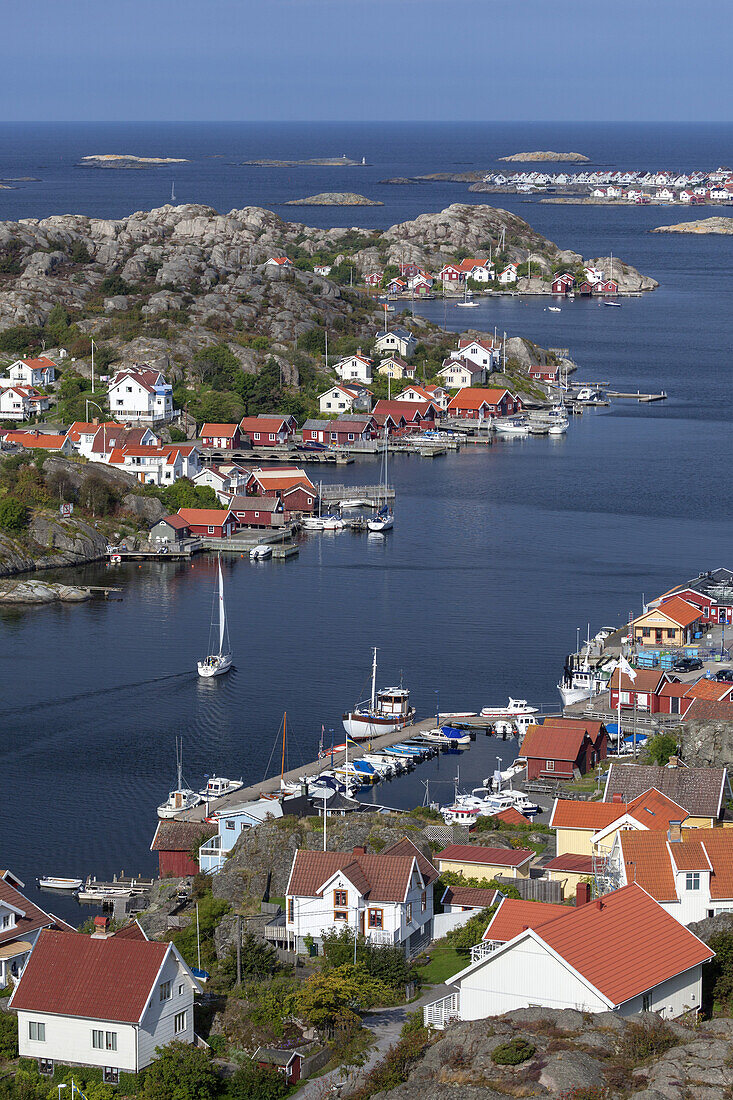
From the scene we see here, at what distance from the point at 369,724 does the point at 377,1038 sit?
54.9ft

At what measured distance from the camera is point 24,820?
30.3 m

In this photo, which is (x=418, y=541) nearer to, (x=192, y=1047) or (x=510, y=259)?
(x=192, y=1047)

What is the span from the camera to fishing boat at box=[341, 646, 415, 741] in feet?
115

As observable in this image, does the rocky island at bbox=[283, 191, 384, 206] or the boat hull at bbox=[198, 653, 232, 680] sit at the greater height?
the rocky island at bbox=[283, 191, 384, 206]

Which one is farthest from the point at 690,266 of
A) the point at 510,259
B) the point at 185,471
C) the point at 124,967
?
the point at 124,967

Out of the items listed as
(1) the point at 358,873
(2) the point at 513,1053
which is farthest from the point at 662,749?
(2) the point at 513,1053

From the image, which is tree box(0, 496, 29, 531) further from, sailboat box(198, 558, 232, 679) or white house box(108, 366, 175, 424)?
white house box(108, 366, 175, 424)

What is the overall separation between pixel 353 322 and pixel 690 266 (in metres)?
60.4

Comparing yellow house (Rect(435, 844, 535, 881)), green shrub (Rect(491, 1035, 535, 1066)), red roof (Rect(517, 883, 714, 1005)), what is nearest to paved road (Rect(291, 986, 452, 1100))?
green shrub (Rect(491, 1035, 535, 1066))

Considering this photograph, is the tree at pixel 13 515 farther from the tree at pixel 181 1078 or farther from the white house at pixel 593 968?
the white house at pixel 593 968

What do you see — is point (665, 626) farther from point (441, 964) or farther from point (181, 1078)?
point (181, 1078)

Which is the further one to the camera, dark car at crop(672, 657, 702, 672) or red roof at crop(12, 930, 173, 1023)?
dark car at crop(672, 657, 702, 672)

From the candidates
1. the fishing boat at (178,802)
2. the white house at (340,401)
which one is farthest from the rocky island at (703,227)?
the fishing boat at (178,802)

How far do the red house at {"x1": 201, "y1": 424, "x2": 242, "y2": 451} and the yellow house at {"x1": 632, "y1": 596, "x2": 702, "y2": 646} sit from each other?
1094 inches
